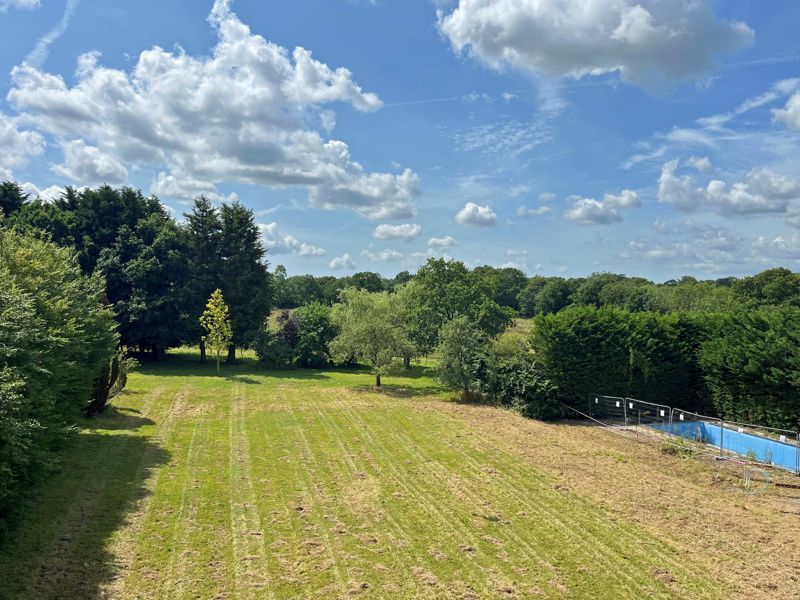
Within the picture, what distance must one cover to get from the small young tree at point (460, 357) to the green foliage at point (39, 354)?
14.2 metres

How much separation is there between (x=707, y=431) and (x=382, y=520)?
15.1m

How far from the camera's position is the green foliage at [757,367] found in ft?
57.0

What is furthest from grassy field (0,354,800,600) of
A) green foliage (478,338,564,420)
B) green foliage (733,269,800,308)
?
green foliage (733,269,800,308)

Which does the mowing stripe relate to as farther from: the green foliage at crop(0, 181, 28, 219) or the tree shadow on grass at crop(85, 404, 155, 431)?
the green foliage at crop(0, 181, 28, 219)

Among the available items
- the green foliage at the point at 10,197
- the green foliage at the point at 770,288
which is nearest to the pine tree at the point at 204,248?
the green foliage at the point at 10,197

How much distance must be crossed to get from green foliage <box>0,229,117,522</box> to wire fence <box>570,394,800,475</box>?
17.4m

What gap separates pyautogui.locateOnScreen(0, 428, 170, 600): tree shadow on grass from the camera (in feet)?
23.0

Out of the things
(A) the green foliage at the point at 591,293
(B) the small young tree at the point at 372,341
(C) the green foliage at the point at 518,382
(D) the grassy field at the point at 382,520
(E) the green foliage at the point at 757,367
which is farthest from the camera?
(A) the green foliage at the point at 591,293

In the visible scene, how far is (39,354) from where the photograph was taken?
923cm

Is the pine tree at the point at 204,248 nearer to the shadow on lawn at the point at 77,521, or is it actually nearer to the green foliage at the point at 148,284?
the green foliage at the point at 148,284

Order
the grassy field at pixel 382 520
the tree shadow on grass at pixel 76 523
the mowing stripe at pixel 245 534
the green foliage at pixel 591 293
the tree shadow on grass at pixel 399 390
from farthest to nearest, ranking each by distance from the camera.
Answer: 1. the green foliage at pixel 591 293
2. the tree shadow on grass at pixel 399 390
3. the grassy field at pixel 382 520
4. the mowing stripe at pixel 245 534
5. the tree shadow on grass at pixel 76 523

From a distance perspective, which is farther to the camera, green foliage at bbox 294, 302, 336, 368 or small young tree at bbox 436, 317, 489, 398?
green foliage at bbox 294, 302, 336, 368

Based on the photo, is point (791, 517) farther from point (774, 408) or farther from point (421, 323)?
point (421, 323)

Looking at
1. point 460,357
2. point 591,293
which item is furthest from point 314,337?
point 591,293
